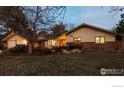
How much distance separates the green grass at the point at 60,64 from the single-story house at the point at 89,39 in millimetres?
142

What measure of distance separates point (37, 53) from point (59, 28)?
55cm

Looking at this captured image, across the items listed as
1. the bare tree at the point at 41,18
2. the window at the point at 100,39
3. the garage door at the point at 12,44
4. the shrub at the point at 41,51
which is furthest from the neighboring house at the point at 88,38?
the garage door at the point at 12,44

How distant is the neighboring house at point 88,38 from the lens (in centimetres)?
842

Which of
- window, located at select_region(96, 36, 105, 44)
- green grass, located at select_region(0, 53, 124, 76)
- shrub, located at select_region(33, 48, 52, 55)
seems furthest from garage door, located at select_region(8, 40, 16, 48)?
window, located at select_region(96, 36, 105, 44)

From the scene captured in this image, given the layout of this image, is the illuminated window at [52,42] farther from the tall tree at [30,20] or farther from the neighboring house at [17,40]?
the tall tree at [30,20]

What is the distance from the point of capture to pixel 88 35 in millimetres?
8523

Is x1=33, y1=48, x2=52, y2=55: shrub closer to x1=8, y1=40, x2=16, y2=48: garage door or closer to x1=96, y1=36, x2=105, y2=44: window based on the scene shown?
A: x1=8, y1=40, x2=16, y2=48: garage door

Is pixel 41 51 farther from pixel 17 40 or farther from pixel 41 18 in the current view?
pixel 41 18

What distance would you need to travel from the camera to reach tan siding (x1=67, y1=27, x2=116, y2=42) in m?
8.43

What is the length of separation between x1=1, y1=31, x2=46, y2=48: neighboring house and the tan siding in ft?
1.50

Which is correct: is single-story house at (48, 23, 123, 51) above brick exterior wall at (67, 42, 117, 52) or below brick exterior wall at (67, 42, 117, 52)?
above
